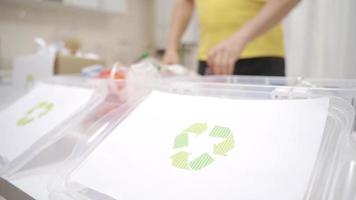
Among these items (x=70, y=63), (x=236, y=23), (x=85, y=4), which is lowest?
(x=70, y=63)

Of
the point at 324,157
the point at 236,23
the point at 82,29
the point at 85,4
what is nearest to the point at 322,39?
the point at 236,23

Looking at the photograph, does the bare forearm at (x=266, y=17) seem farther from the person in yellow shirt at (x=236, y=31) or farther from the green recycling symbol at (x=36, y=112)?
the green recycling symbol at (x=36, y=112)

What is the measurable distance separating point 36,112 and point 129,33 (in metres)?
2.77

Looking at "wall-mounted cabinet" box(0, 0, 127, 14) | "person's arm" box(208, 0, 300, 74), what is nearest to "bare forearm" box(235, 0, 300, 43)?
"person's arm" box(208, 0, 300, 74)

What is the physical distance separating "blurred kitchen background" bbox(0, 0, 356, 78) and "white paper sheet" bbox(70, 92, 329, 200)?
0.61m

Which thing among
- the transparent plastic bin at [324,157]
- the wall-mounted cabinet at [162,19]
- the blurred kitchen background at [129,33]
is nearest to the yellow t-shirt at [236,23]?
the blurred kitchen background at [129,33]

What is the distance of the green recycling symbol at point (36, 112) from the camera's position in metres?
0.48

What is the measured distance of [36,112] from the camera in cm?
50

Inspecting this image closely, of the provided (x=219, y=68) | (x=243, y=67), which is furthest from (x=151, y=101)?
(x=243, y=67)

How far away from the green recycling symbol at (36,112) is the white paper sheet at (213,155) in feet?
0.66

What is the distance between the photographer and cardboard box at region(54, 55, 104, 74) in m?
1.44

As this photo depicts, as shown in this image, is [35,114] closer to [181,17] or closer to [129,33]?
[181,17]

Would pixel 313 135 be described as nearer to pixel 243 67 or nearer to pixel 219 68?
pixel 219 68

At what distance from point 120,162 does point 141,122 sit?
66mm
